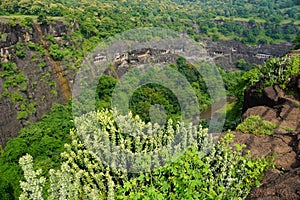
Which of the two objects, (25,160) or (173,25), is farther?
(173,25)

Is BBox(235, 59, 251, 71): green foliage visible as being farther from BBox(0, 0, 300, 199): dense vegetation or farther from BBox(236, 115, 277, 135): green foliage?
BBox(236, 115, 277, 135): green foliage

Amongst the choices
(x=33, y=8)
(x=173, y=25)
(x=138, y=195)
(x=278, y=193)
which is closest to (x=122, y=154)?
(x=138, y=195)

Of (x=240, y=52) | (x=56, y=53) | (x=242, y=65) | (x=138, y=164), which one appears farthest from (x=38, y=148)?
(x=240, y=52)

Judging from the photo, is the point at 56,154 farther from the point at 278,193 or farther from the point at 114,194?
the point at 278,193

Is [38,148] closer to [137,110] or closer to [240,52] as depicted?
[137,110]

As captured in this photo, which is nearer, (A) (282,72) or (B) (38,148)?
(A) (282,72)

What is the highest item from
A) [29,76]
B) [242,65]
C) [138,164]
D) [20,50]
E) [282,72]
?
[282,72]
